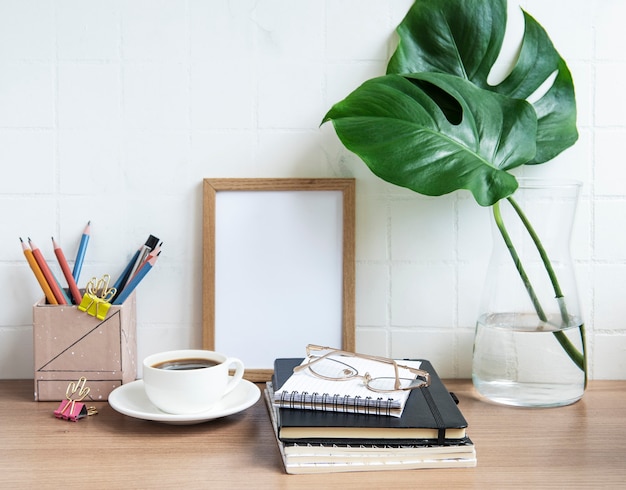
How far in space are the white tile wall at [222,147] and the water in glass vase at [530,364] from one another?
0.48 ft

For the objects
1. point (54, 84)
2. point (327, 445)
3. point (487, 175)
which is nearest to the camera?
point (327, 445)

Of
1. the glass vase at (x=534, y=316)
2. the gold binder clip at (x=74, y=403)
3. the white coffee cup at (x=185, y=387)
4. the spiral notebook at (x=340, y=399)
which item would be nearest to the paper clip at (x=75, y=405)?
the gold binder clip at (x=74, y=403)

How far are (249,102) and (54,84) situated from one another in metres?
0.31

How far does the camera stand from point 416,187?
1.07 meters

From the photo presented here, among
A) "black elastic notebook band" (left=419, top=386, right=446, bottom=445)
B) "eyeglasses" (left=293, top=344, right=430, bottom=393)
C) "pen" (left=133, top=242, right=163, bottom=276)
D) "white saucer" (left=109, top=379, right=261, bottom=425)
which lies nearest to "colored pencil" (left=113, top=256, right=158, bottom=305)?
"pen" (left=133, top=242, right=163, bottom=276)

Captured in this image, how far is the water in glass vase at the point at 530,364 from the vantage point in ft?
3.61

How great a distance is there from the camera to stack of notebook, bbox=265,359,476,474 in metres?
0.89

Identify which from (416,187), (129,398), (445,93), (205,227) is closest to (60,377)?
(129,398)

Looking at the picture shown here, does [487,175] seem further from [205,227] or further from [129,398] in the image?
[129,398]

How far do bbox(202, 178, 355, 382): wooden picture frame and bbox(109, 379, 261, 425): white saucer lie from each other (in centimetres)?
12

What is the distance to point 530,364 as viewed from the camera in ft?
3.62

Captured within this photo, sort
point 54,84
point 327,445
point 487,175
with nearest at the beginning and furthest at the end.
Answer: point 327,445 < point 487,175 < point 54,84

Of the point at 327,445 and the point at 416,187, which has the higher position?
the point at 416,187

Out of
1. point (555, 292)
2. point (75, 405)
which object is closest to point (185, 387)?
point (75, 405)
